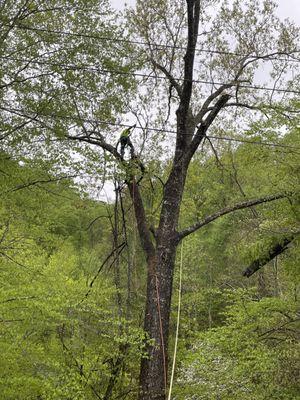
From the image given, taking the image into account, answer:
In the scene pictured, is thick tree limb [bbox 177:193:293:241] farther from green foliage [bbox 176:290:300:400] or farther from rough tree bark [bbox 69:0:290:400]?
green foliage [bbox 176:290:300:400]

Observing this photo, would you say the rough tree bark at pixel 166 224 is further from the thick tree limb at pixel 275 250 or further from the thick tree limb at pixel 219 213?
the thick tree limb at pixel 275 250

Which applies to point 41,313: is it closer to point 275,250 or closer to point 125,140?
point 125,140

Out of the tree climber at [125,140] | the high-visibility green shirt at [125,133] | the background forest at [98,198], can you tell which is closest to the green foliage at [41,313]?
the background forest at [98,198]

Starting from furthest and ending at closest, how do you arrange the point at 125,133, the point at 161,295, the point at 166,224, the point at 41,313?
the point at 125,133, the point at 166,224, the point at 161,295, the point at 41,313

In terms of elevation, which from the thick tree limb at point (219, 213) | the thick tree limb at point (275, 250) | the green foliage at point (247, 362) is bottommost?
the green foliage at point (247, 362)

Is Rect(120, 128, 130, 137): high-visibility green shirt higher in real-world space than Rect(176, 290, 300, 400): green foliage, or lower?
higher

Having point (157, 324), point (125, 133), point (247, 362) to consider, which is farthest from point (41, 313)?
point (125, 133)

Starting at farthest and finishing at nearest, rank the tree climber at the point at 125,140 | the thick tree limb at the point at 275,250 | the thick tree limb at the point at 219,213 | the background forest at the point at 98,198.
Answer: the tree climber at the point at 125,140
the thick tree limb at the point at 275,250
the thick tree limb at the point at 219,213
the background forest at the point at 98,198

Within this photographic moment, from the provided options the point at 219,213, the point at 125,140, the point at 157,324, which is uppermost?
the point at 125,140

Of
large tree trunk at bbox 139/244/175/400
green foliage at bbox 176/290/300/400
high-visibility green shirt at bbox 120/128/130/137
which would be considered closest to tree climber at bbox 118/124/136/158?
high-visibility green shirt at bbox 120/128/130/137

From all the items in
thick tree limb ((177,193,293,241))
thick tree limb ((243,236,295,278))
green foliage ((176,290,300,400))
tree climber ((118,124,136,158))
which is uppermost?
tree climber ((118,124,136,158))

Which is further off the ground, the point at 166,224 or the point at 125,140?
the point at 125,140

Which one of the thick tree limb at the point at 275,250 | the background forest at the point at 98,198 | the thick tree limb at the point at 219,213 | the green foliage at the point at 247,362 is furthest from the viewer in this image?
the thick tree limb at the point at 275,250

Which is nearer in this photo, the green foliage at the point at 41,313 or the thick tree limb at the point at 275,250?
the green foliage at the point at 41,313
